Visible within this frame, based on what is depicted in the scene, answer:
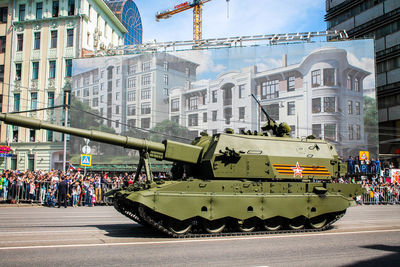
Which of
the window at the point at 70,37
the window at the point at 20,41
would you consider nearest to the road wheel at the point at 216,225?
the window at the point at 70,37

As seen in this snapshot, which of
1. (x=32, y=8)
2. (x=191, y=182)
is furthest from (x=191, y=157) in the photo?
(x=32, y=8)

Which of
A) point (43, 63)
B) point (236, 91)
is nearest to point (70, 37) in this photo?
point (43, 63)

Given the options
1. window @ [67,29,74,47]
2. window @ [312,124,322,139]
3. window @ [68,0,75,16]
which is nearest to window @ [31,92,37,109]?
window @ [67,29,74,47]

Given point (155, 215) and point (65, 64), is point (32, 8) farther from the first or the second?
point (155, 215)

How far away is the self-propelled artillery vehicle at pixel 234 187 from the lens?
35.5 ft

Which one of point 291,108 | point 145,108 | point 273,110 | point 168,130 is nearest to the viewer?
point 291,108

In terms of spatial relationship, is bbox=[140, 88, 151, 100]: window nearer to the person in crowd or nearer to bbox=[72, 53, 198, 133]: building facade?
bbox=[72, 53, 198, 133]: building facade

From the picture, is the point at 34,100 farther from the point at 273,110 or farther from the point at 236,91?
the point at 273,110

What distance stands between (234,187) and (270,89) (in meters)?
31.0

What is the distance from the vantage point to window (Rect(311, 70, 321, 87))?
40156mm

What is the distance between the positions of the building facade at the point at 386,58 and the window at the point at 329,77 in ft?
42.9

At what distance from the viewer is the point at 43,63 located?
48281 millimetres

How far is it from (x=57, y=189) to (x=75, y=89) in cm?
2439

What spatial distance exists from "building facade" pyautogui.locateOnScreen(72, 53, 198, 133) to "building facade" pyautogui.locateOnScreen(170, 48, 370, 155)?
12.3ft
